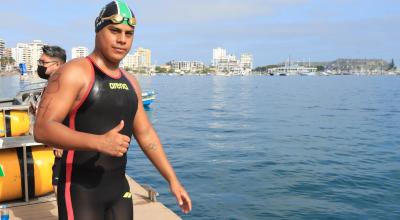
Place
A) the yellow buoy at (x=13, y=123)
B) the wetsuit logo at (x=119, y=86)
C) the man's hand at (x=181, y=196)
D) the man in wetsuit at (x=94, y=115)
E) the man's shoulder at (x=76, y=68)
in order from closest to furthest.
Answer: the man in wetsuit at (x=94, y=115) → the man's shoulder at (x=76, y=68) → the wetsuit logo at (x=119, y=86) → the man's hand at (x=181, y=196) → the yellow buoy at (x=13, y=123)

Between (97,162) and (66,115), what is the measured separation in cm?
49

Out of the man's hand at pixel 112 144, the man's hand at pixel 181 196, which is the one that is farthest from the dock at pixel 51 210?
the man's hand at pixel 112 144

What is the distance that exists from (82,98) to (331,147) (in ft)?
73.0

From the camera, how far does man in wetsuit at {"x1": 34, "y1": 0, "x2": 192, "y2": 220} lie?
2789 mm

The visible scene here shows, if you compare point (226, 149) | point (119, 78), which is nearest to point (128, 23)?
point (119, 78)

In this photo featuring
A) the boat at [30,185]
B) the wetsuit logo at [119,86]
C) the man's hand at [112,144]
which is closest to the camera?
the man's hand at [112,144]

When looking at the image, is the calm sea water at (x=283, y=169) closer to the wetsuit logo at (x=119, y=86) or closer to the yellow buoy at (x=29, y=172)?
the yellow buoy at (x=29, y=172)

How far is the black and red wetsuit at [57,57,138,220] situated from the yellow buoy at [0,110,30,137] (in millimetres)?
6464

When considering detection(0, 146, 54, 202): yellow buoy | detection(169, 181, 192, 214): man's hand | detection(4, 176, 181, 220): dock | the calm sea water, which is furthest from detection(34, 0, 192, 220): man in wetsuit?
the calm sea water

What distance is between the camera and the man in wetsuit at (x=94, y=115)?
110 inches

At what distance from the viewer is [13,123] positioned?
909 cm

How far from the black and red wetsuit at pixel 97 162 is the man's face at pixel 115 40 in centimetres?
15

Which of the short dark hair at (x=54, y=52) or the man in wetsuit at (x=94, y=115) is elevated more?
the short dark hair at (x=54, y=52)

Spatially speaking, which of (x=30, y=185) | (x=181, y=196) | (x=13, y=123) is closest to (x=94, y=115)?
(x=181, y=196)
